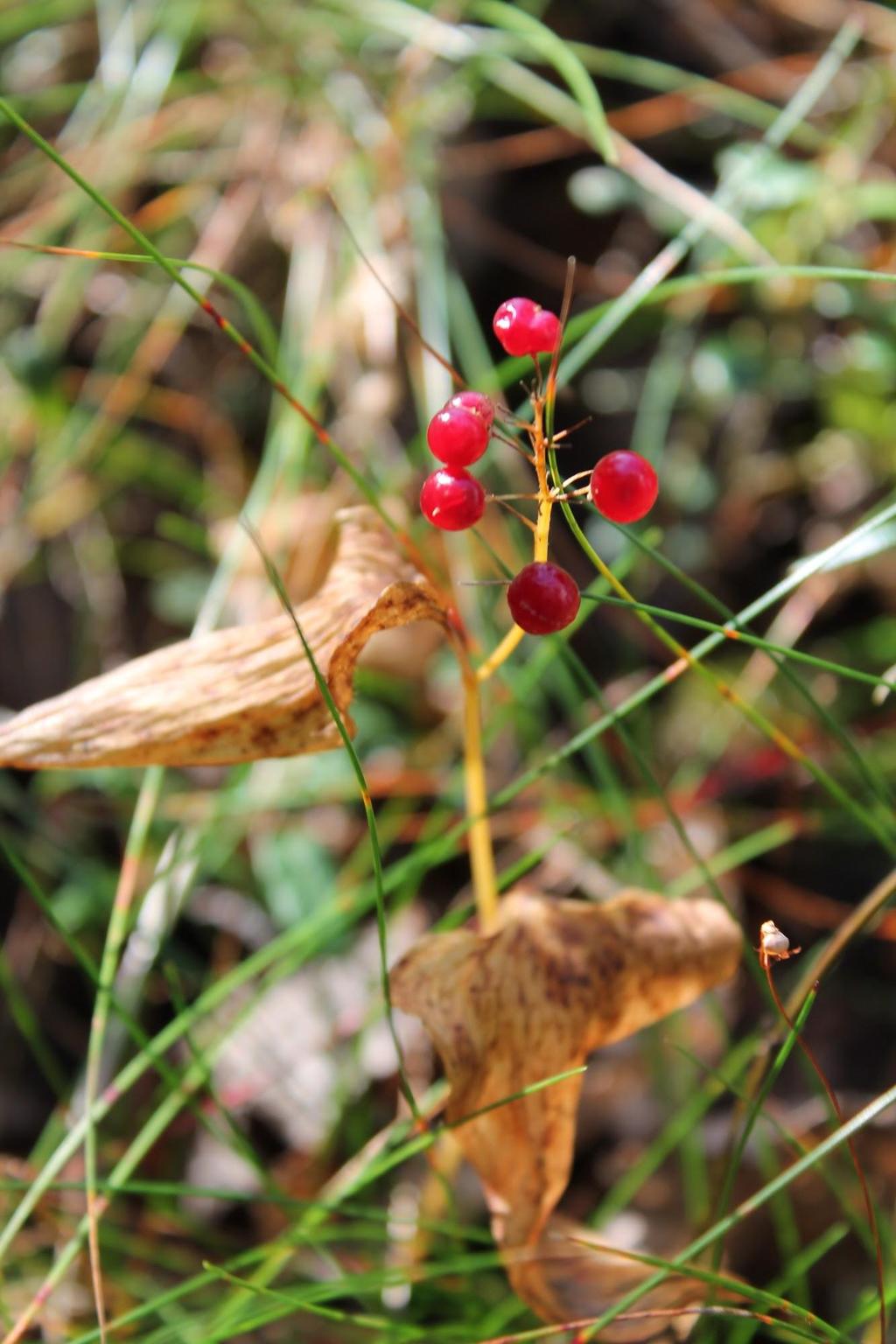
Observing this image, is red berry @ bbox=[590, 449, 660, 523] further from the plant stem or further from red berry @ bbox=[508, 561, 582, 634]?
the plant stem

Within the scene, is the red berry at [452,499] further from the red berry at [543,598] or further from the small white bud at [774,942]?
the small white bud at [774,942]

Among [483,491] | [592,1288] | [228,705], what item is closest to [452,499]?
[483,491]

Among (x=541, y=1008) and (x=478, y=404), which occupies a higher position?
(x=478, y=404)

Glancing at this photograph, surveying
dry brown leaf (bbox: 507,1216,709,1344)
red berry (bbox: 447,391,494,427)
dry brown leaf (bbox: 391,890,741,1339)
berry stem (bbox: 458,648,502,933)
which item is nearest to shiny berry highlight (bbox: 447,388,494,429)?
red berry (bbox: 447,391,494,427)

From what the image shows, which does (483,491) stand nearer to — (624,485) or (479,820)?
(624,485)

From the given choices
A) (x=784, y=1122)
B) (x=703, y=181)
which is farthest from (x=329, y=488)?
(x=784, y=1122)

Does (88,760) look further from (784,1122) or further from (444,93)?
(444,93)
